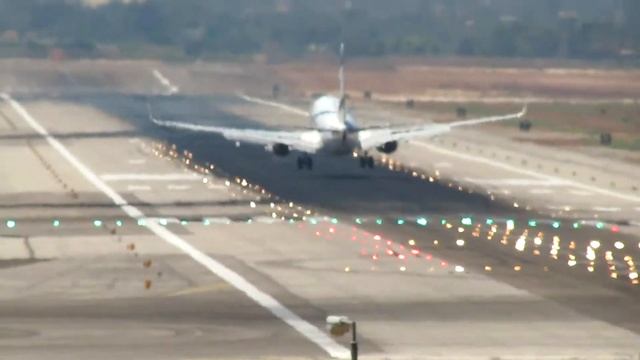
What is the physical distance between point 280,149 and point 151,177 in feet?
29.2

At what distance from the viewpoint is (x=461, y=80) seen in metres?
182

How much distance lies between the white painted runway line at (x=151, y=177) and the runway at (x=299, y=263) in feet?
0.30

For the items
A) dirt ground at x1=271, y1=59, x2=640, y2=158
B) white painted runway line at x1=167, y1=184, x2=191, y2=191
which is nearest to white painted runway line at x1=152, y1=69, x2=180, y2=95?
dirt ground at x1=271, y1=59, x2=640, y2=158

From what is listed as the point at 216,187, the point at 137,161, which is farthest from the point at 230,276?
the point at 137,161

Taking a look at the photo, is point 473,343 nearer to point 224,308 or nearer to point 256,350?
point 256,350

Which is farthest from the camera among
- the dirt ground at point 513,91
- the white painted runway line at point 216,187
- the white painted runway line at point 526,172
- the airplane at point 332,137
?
the dirt ground at point 513,91

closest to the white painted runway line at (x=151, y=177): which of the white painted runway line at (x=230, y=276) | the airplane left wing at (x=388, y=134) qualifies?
the white painted runway line at (x=230, y=276)

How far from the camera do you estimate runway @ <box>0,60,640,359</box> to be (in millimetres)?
46125

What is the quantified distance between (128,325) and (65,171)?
5000cm

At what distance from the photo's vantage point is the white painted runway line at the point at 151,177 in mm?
93188

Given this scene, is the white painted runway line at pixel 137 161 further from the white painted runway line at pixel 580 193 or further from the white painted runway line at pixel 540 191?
the white painted runway line at pixel 580 193

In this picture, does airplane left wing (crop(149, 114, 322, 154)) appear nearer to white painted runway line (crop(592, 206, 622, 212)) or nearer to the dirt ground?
the dirt ground

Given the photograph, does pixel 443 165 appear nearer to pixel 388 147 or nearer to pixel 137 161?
pixel 388 147

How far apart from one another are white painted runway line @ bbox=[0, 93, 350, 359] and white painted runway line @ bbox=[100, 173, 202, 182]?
2.14 feet
